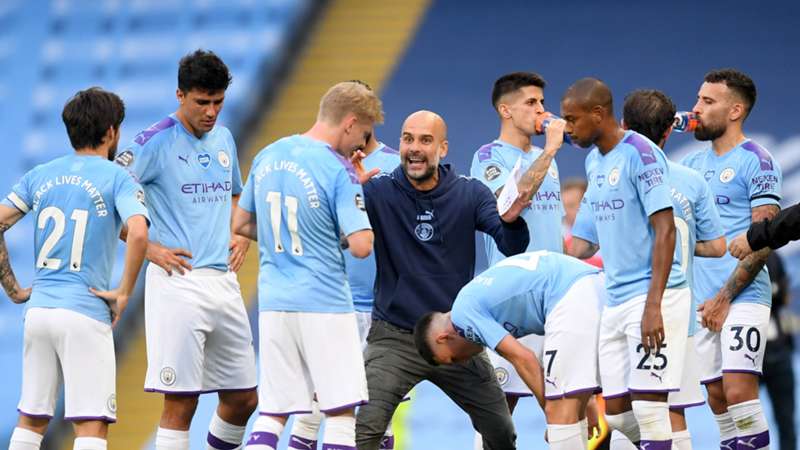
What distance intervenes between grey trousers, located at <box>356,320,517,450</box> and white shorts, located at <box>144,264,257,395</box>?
0.75 meters

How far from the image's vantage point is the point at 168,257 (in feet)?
24.1

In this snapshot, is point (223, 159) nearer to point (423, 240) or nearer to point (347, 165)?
point (347, 165)

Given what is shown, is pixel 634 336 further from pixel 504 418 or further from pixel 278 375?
pixel 278 375

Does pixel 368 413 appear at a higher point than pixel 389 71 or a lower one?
lower

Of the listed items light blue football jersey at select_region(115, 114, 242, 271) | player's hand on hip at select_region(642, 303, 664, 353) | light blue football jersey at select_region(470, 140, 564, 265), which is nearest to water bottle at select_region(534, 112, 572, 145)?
light blue football jersey at select_region(470, 140, 564, 265)

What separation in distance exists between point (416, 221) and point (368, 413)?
1.10 metres

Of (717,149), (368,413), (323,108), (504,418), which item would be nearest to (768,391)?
(717,149)

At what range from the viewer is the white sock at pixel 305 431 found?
7345mm

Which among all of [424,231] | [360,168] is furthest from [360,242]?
[360,168]

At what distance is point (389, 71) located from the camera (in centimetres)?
1493

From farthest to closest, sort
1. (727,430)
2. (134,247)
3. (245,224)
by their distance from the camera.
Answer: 1. (727,430)
2. (245,224)
3. (134,247)

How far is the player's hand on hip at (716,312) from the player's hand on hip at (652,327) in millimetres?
1279

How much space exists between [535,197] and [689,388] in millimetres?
1652

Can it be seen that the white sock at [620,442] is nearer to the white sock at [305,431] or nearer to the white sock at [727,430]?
the white sock at [727,430]
